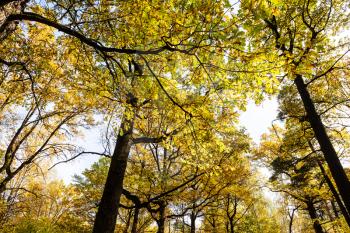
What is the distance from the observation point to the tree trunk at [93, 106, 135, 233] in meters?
4.17

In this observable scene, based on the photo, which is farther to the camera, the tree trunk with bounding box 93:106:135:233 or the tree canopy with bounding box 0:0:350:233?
the tree trunk with bounding box 93:106:135:233

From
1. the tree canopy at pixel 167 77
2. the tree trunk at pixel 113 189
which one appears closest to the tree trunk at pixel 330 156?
the tree canopy at pixel 167 77

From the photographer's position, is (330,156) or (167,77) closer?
(167,77)

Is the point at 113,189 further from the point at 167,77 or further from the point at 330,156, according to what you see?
the point at 330,156

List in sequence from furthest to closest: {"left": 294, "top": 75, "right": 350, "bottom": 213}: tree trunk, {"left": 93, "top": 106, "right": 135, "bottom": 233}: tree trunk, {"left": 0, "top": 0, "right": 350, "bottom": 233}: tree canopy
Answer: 1. {"left": 294, "top": 75, "right": 350, "bottom": 213}: tree trunk
2. {"left": 93, "top": 106, "right": 135, "bottom": 233}: tree trunk
3. {"left": 0, "top": 0, "right": 350, "bottom": 233}: tree canopy

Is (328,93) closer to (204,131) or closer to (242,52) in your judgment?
(204,131)

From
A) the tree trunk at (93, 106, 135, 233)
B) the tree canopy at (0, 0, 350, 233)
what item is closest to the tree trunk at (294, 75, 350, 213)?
the tree canopy at (0, 0, 350, 233)

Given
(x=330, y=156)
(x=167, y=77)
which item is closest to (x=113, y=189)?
(x=167, y=77)

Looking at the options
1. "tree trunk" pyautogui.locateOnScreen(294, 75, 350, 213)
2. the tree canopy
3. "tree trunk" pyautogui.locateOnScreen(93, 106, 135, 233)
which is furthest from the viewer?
"tree trunk" pyautogui.locateOnScreen(294, 75, 350, 213)

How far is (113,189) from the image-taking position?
4539mm

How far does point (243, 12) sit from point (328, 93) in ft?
25.8

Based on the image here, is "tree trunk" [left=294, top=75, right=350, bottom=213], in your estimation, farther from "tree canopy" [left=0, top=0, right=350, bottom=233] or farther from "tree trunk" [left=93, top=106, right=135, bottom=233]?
"tree trunk" [left=93, top=106, right=135, bottom=233]

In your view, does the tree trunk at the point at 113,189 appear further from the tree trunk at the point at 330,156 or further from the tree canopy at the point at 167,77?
the tree trunk at the point at 330,156

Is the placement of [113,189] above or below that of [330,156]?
below
